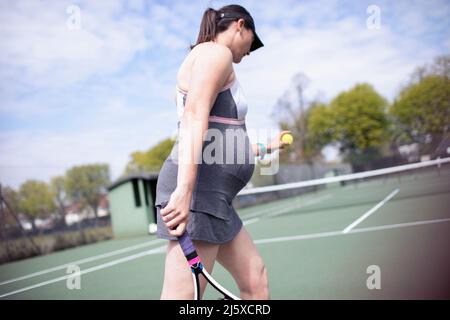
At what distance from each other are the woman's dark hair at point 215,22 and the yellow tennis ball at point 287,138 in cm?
57

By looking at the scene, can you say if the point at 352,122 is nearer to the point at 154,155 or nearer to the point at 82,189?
the point at 154,155

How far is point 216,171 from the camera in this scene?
1557 mm

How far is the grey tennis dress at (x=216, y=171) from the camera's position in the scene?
60.1 inches

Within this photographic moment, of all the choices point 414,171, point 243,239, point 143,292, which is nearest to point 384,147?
point 414,171

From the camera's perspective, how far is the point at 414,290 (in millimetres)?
3186

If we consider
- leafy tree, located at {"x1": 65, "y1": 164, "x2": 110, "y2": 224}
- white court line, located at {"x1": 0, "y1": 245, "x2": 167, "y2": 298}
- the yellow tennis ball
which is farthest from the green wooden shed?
the yellow tennis ball

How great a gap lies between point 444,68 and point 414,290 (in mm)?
25898

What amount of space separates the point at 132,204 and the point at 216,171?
11.3 metres

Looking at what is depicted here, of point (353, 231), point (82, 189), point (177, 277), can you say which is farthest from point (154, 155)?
point (177, 277)

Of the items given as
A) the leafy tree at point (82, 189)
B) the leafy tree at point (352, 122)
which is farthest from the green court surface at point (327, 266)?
the leafy tree at point (352, 122)

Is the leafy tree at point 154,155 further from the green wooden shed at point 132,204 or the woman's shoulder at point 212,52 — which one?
the woman's shoulder at point 212,52
